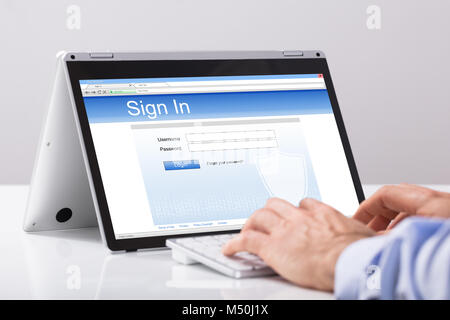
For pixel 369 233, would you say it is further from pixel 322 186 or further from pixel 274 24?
pixel 274 24

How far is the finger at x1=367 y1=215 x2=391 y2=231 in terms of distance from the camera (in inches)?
37.9

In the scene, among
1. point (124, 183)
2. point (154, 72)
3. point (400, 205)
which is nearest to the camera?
point (400, 205)

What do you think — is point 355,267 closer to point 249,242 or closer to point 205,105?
point 249,242

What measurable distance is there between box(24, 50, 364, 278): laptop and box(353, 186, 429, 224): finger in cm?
18

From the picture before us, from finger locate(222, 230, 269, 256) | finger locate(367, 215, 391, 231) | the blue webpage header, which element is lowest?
finger locate(367, 215, 391, 231)

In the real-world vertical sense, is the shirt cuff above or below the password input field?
below

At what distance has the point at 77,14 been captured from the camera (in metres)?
3.72

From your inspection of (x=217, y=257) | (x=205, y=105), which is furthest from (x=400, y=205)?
(x=205, y=105)

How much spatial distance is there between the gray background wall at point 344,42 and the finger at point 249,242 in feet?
9.54

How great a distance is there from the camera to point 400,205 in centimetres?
91

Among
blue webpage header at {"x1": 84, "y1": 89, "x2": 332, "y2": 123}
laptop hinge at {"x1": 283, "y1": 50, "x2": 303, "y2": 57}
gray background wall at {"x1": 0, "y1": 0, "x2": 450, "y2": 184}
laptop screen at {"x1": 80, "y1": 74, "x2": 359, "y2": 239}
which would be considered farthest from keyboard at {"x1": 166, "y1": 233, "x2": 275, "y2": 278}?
gray background wall at {"x1": 0, "y1": 0, "x2": 450, "y2": 184}

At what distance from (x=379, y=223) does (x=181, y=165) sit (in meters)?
0.30

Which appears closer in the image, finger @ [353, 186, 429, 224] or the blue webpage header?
finger @ [353, 186, 429, 224]

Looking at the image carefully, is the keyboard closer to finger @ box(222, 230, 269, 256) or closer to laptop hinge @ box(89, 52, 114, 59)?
finger @ box(222, 230, 269, 256)
